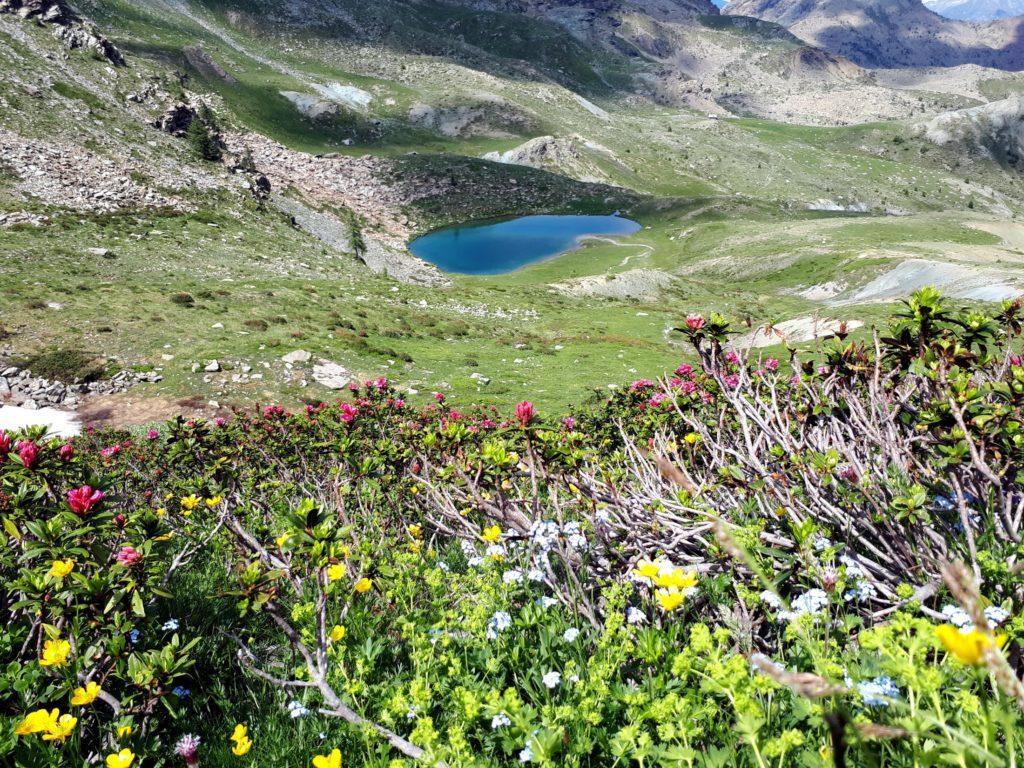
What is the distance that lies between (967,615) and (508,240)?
335 feet

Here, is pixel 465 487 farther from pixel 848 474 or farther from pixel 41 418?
pixel 41 418

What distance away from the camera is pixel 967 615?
7.95ft

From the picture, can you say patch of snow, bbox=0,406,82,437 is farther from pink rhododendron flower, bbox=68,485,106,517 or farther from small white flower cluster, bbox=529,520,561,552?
small white flower cluster, bbox=529,520,561,552

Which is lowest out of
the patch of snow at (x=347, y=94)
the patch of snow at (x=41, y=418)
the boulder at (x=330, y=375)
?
the patch of snow at (x=41, y=418)

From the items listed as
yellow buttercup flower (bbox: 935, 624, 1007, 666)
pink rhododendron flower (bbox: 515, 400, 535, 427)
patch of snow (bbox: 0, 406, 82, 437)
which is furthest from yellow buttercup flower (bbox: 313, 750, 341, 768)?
patch of snow (bbox: 0, 406, 82, 437)


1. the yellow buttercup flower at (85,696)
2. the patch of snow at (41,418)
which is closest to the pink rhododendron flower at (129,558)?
the yellow buttercup flower at (85,696)

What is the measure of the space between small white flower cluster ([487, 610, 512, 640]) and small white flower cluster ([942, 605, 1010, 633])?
7.53 feet

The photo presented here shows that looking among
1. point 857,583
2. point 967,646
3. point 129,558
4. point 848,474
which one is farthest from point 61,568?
point 848,474

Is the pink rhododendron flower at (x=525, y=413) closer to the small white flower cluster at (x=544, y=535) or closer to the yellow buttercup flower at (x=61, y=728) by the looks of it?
the small white flower cluster at (x=544, y=535)

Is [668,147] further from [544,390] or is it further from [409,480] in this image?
[409,480]

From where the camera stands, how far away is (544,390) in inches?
949

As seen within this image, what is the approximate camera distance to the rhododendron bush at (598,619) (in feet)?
6.84

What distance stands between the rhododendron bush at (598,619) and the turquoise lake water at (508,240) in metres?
80.6

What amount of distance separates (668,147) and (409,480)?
656 ft
